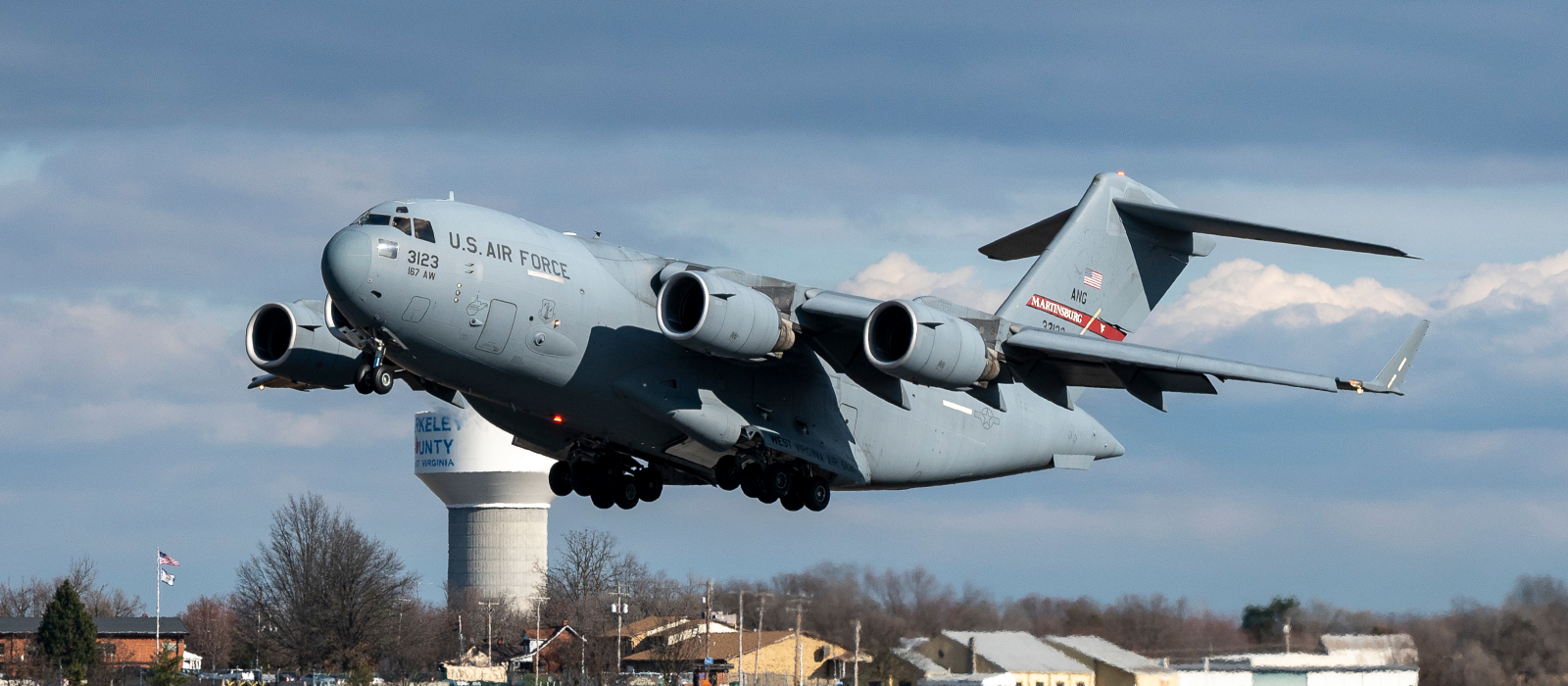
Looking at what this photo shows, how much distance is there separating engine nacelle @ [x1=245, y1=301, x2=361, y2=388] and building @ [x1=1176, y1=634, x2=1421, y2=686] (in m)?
11.0

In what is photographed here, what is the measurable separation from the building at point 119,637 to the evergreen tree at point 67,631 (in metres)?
2.49

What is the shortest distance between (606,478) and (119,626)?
36.3 m

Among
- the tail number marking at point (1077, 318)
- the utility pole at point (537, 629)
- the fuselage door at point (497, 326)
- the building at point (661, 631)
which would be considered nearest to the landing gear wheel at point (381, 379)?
the fuselage door at point (497, 326)

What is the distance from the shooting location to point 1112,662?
20.6 meters

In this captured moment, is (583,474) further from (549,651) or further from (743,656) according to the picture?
(549,651)

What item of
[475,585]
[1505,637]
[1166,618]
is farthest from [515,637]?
[1505,637]

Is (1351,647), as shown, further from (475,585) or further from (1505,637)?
(475,585)

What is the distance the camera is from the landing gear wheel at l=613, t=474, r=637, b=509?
16.8 m

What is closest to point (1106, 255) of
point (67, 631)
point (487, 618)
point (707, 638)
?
point (707, 638)

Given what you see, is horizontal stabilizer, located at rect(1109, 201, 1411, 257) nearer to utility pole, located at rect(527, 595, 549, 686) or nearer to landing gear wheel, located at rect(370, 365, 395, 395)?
landing gear wheel, located at rect(370, 365, 395, 395)

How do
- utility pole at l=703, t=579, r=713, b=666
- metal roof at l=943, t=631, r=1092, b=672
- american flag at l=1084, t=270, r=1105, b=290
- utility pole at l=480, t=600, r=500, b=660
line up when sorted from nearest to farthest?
american flag at l=1084, t=270, r=1105, b=290
metal roof at l=943, t=631, r=1092, b=672
utility pole at l=703, t=579, r=713, b=666
utility pole at l=480, t=600, r=500, b=660

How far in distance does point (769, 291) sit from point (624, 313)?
4.74ft

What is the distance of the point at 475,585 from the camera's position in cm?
5456

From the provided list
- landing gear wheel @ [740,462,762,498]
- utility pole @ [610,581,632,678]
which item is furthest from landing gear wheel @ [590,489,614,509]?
utility pole @ [610,581,632,678]
